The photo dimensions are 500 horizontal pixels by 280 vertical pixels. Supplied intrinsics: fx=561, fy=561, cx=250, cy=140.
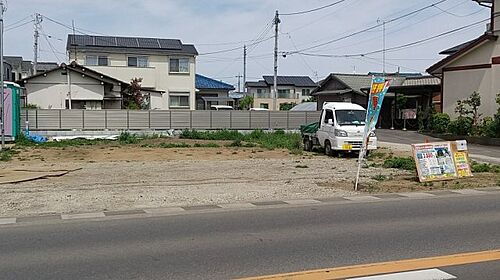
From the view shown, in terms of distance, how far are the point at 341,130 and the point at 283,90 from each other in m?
63.7

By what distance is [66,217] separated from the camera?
397 inches

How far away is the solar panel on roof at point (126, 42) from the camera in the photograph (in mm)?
51750

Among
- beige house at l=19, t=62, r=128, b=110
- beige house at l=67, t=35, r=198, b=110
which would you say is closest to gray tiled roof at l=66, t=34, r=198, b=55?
beige house at l=67, t=35, r=198, b=110

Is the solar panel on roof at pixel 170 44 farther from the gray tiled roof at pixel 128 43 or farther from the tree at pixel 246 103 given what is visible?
the tree at pixel 246 103

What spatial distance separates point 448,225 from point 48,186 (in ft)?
31.8

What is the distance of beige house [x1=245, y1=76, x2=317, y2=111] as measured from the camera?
85.5m

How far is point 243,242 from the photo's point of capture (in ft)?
25.9

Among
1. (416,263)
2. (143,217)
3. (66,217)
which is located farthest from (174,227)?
(416,263)

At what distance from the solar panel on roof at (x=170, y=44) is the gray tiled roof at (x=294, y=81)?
111 feet

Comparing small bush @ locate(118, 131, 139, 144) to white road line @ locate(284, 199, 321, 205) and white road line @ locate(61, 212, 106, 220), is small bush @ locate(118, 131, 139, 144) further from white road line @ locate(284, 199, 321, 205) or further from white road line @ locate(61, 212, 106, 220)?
white road line @ locate(61, 212, 106, 220)

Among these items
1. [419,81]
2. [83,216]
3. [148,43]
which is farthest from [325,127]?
[148,43]

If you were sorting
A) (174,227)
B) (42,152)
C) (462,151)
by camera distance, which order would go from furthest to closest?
(42,152), (462,151), (174,227)

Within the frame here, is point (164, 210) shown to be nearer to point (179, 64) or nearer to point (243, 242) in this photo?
point (243, 242)

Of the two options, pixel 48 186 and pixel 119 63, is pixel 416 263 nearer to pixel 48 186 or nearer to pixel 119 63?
pixel 48 186
